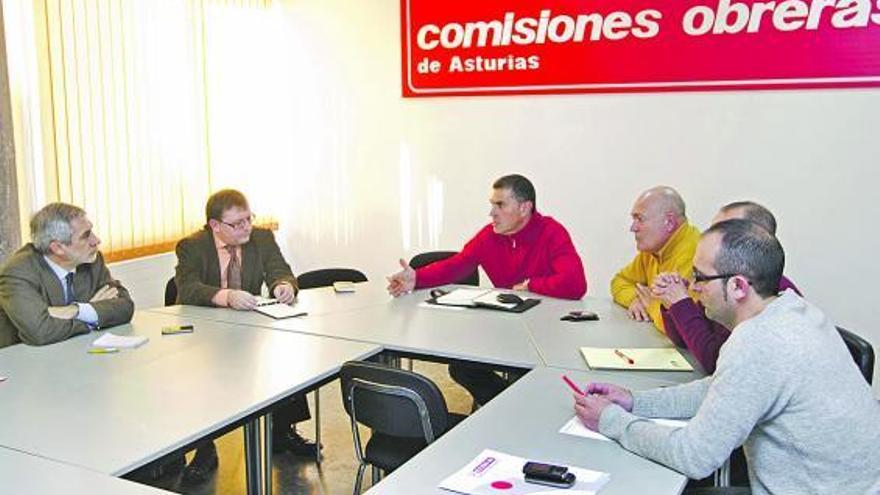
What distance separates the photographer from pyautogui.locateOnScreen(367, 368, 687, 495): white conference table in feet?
5.80

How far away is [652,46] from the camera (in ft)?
15.2

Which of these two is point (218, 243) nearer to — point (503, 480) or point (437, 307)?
point (437, 307)

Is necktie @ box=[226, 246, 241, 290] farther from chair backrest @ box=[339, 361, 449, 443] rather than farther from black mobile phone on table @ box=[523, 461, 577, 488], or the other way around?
black mobile phone on table @ box=[523, 461, 577, 488]

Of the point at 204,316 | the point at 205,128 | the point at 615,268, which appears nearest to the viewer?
the point at 204,316

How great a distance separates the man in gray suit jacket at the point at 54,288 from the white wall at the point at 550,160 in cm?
270

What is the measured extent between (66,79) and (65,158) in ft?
1.46

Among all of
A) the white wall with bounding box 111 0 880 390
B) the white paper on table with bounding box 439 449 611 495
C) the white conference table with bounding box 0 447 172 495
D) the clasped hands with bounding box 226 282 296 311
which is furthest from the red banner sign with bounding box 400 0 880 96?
the white conference table with bounding box 0 447 172 495

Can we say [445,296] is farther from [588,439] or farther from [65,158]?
[65,158]

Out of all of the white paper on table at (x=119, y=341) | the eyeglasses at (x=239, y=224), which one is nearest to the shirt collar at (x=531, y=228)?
the eyeglasses at (x=239, y=224)

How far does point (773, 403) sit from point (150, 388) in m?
1.79

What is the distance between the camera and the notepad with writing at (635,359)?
259 cm

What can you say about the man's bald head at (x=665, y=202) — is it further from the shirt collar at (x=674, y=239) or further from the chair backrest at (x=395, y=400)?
the chair backrest at (x=395, y=400)

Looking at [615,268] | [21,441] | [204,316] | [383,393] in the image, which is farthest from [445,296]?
[21,441]

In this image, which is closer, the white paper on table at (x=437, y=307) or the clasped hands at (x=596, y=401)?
the clasped hands at (x=596, y=401)
